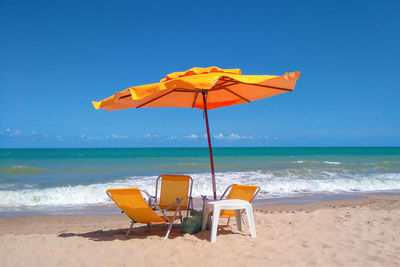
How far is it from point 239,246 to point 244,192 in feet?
3.31

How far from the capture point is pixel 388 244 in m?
4.03

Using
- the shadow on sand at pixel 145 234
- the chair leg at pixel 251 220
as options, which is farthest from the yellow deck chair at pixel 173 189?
the chair leg at pixel 251 220

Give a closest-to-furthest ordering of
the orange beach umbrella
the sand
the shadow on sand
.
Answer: the sand, the orange beach umbrella, the shadow on sand

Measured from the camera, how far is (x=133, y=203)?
14.2 ft

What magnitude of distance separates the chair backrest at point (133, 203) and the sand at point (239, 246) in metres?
0.31

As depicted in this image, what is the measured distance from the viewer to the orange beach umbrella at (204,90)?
12.5ft

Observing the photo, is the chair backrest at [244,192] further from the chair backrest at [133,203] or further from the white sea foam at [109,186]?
the white sea foam at [109,186]

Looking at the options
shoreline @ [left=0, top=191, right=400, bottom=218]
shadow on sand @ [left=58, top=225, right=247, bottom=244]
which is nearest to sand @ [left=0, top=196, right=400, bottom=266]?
shadow on sand @ [left=58, top=225, right=247, bottom=244]

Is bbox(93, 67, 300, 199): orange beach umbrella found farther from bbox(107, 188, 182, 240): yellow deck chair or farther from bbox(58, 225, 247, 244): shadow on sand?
bbox(107, 188, 182, 240): yellow deck chair

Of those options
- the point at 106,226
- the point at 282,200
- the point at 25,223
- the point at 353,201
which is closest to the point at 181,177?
the point at 106,226

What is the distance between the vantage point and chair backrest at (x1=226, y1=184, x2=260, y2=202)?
15.7 feet

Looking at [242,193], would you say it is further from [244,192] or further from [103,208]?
[103,208]

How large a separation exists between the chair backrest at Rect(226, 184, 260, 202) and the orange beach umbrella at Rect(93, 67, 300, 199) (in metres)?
0.39

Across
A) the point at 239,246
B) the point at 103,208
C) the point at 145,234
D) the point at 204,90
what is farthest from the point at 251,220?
the point at 103,208
